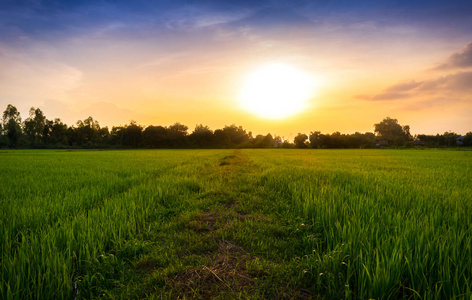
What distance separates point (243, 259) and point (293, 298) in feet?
2.62

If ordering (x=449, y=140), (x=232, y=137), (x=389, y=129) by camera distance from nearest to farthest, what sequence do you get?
(x=449, y=140) < (x=232, y=137) < (x=389, y=129)

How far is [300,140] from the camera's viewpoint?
8881 centimetres

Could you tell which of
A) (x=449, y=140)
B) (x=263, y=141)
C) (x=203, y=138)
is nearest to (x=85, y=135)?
(x=203, y=138)

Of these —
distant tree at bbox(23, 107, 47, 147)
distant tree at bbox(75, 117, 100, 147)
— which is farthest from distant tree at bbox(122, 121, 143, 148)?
distant tree at bbox(23, 107, 47, 147)

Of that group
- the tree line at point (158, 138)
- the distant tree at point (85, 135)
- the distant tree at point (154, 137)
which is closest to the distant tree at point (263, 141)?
the tree line at point (158, 138)

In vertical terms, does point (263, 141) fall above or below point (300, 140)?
below

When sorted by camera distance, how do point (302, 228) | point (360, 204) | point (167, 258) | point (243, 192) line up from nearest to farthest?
1. point (167, 258)
2. point (302, 228)
3. point (360, 204)
4. point (243, 192)

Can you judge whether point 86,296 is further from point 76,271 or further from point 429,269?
point 429,269

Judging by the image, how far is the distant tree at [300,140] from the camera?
288 ft

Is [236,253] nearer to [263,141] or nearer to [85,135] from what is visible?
[263,141]

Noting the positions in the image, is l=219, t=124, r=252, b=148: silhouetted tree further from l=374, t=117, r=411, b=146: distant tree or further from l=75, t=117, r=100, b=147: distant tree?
l=374, t=117, r=411, b=146: distant tree

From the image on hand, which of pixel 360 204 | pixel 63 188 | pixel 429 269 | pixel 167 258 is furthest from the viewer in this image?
pixel 63 188


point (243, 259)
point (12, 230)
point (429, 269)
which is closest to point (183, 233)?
point (243, 259)

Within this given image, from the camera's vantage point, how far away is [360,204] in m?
3.65
